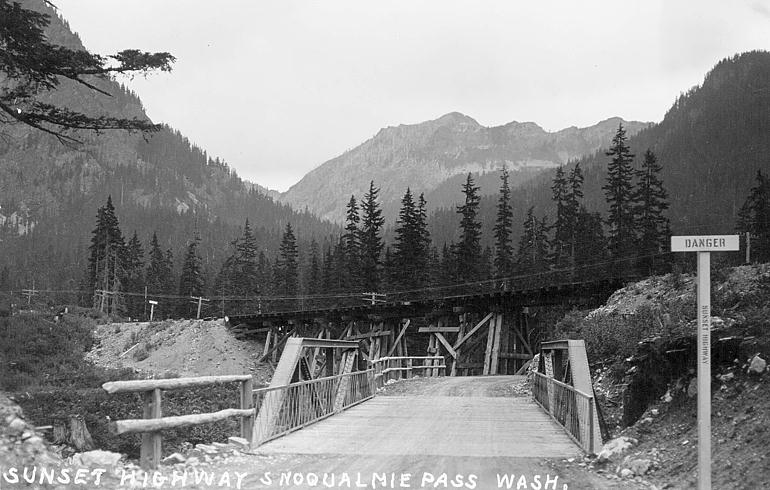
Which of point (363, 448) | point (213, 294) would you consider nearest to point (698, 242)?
point (363, 448)

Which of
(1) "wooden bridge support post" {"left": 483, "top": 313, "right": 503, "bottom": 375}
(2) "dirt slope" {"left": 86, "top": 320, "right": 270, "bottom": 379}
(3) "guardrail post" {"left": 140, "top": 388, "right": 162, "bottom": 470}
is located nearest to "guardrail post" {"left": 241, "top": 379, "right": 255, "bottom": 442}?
(3) "guardrail post" {"left": 140, "top": 388, "right": 162, "bottom": 470}

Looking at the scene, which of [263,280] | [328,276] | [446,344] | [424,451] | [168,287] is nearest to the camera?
[424,451]

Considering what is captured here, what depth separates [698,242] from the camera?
249 inches

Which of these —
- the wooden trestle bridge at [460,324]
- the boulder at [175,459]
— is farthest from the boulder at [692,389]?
the wooden trestle bridge at [460,324]

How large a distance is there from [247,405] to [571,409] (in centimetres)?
481

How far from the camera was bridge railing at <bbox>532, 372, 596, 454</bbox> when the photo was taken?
9.38m

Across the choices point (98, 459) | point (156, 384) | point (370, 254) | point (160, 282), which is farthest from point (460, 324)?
point (160, 282)

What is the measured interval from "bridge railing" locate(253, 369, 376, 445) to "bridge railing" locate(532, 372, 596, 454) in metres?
4.07

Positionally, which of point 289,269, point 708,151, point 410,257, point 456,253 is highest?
point 708,151

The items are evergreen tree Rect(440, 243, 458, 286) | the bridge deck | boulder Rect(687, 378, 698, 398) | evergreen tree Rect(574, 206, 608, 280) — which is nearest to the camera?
boulder Rect(687, 378, 698, 398)

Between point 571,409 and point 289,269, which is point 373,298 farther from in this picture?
point 571,409

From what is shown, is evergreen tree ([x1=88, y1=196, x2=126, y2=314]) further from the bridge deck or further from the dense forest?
the bridge deck

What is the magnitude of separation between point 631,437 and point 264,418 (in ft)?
15.7

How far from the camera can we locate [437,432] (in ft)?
37.7
